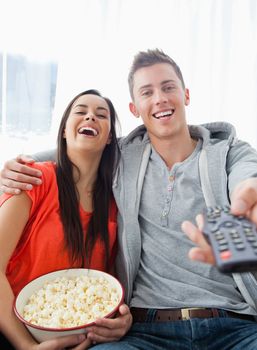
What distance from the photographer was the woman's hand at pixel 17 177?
43.1 inches

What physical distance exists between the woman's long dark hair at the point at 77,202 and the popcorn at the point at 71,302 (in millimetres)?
119

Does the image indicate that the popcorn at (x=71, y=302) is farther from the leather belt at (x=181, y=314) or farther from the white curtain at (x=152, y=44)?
the white curtain at (x=152, y=44)

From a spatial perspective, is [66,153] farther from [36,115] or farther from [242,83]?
[242,83]

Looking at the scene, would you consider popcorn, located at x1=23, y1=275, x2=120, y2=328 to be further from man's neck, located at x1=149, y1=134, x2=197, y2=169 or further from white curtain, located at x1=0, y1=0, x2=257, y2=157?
white curtain, located at x1=0, y1=0, x2=257, y2=157

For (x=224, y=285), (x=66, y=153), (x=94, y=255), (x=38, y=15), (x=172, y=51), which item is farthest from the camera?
(x=172, y=51)

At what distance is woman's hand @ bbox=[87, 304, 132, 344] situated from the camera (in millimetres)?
900

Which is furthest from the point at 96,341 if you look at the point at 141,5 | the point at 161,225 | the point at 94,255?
the point at 141,5

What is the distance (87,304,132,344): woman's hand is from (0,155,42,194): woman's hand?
1.57ft

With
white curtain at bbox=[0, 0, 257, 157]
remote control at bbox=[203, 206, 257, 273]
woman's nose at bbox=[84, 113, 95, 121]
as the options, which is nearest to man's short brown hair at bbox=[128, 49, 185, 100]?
woman's nose at bbox=[84, 113, 95, 121]

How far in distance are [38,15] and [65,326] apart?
1653mm

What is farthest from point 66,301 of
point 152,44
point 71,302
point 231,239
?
point 152,44

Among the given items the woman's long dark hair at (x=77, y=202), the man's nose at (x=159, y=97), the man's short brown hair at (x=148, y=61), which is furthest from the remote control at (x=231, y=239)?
the man's short brown hair at (x=148, y=61)

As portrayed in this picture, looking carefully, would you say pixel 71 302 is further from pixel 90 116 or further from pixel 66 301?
pixel 90 116

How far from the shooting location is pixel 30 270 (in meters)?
1.15
